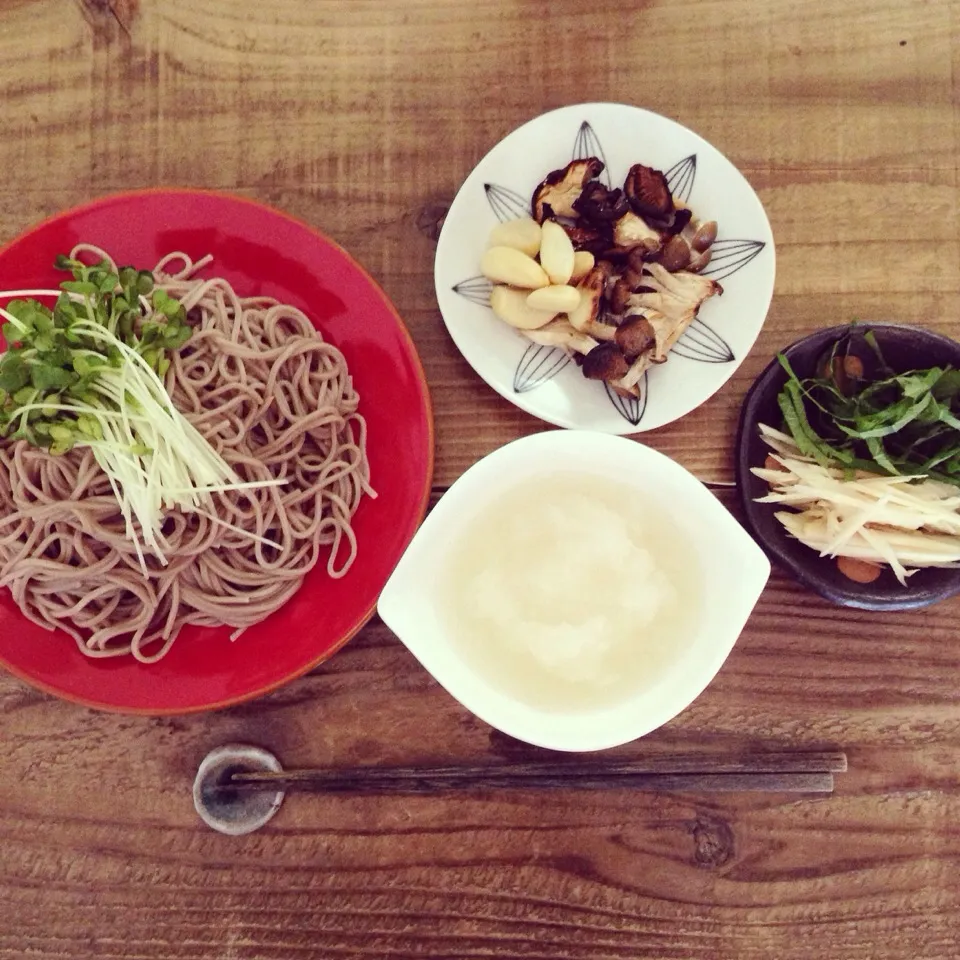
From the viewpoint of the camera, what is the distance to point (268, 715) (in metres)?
1.77

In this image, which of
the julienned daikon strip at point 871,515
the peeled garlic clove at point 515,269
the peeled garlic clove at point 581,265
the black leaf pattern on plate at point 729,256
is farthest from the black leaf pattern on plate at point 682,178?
the julienned daikon strip at point 871,515

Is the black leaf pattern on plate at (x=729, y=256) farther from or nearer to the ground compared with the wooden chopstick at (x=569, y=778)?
farther from the ground

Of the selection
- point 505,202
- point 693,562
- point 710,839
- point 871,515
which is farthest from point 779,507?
point 505,202

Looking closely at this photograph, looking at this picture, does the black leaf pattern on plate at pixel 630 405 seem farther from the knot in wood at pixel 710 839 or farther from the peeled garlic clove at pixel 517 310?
the knot in wood at pixel 710 839

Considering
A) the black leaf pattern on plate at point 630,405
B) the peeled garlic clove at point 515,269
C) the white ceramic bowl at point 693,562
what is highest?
the peeled garlic clove at point 515,269

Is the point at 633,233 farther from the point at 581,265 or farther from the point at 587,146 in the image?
the point at 587,146

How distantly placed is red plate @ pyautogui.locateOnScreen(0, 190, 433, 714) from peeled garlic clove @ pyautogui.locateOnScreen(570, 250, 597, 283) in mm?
352

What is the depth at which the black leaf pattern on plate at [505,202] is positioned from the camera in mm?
1708

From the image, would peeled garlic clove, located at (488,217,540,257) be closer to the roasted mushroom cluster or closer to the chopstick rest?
the roasted mushroom cluster

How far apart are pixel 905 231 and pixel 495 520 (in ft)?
3.67

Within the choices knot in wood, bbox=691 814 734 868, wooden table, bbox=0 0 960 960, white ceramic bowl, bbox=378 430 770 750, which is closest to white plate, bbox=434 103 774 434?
wooden table, bbox=0 0 960 960

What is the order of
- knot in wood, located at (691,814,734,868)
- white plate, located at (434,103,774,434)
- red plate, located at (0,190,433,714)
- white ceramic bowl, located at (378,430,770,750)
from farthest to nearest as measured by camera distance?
1. knot in wood, located at (691,814,734,868)
2. white plate, located at (434,103,774,434)
3. red plate, located at (0,190,433,714)
4. white ceramic bowl, located at (378,430,770,750)

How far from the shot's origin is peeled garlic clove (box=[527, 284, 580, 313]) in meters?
1.60

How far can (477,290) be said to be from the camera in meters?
1.70
